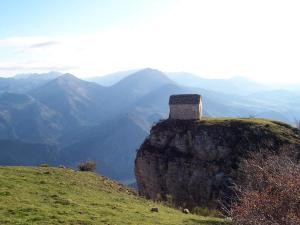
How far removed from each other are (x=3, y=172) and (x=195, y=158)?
45.0 meters

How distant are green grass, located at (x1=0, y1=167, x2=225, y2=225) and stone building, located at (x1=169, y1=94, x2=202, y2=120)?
156 feet

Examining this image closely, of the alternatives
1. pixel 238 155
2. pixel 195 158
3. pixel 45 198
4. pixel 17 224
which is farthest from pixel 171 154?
pixel 17 224

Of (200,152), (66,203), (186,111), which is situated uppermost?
(66,203)

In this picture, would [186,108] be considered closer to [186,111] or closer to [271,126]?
[186,111]

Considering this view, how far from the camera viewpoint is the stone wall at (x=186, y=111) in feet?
276

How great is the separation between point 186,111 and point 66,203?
195 ft

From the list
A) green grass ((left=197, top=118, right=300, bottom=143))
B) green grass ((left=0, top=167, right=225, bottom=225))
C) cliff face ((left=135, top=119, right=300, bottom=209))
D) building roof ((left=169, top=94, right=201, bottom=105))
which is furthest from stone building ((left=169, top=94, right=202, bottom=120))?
green grass ((left=0, top=167, right=225, bottom=225))

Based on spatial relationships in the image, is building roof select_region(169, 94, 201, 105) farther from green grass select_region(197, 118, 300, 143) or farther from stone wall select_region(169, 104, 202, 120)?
green grass select_region(197, 118, 300, 143)

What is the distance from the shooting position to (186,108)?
8431 cm

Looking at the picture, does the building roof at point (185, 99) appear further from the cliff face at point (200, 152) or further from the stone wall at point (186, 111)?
the cliff face at point (200, 152)

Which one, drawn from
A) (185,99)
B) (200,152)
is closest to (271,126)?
(200,152)

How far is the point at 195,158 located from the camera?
7519cm

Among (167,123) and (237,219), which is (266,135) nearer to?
(167,123)

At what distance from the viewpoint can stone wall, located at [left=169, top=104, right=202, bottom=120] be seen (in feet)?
276
